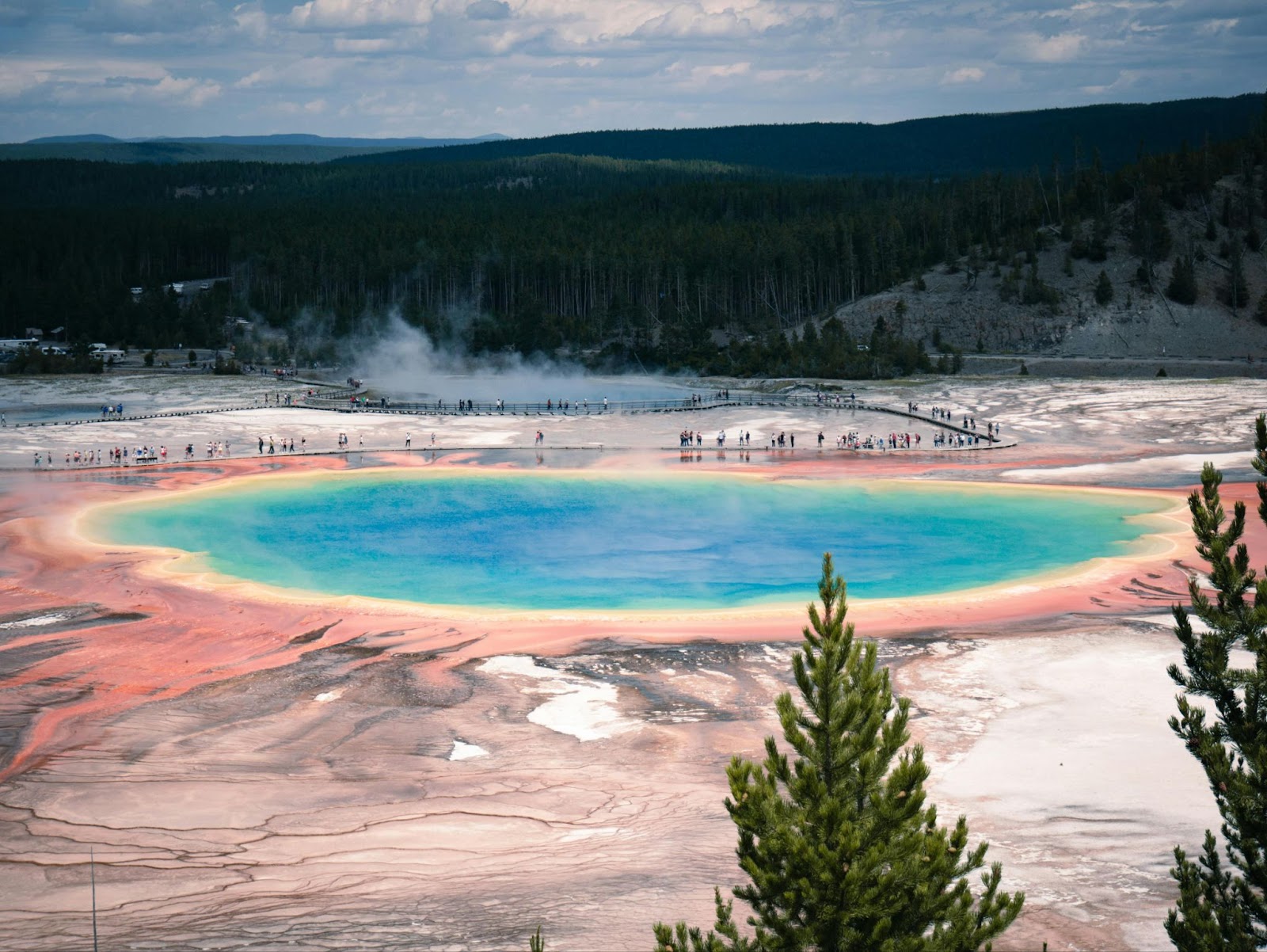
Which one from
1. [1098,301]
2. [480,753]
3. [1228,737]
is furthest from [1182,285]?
[1228,737]

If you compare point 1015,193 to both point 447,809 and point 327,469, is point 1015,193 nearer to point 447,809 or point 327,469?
point 327,469

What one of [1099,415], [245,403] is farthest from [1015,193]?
[245,403]

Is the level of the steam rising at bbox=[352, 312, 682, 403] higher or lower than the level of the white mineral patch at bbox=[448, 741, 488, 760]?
higher

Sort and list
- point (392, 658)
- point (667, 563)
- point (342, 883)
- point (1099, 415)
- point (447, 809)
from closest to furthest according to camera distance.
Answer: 1. point (342, 883)
2. point (447, 809)
3. point (392, 658)
4. point (667, 563)
5. point (1099, 415)

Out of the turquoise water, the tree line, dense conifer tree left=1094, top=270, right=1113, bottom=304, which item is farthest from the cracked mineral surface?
dense conifer tree left=1094, top=270, right=1113, bottom=304

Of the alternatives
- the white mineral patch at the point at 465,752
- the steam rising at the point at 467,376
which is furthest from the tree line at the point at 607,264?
the white mineral patch at the point at 465,752

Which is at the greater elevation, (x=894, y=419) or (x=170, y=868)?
(x=894, y=419)

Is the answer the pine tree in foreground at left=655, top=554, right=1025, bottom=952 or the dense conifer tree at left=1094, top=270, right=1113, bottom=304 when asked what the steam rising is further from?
the pine tree in foreground at left=655, top=554, right=1025, bottom=952

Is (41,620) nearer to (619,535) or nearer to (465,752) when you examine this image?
(465,752)
